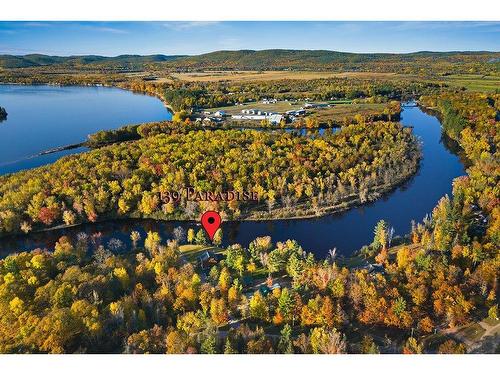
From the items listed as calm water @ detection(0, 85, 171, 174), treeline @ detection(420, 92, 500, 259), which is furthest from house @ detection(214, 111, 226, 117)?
treeline @ detection(420, 92, 500, 259)

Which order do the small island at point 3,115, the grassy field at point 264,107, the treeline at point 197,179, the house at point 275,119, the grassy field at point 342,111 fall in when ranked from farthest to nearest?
1. the grassy field at point 264,107
2. the small island at point 3,115
3. the grassy field at point 342,111
4. the house at point 275,119
5. the treeline at point 197,179

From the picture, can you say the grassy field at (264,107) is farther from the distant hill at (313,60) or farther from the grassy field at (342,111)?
the distant hill at (313,60)

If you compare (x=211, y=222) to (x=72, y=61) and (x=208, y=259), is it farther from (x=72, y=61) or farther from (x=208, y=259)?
(x=72, y=61)

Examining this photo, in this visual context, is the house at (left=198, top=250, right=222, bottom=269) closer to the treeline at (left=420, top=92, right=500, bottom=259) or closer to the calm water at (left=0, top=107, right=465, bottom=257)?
the calm water at (left=0, top=107, right=465, bottom=257)

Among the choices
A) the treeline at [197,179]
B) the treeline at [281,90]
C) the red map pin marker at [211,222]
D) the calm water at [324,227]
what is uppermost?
the treeline at [281,90]

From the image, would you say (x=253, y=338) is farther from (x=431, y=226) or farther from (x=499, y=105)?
(x=499, y=105)

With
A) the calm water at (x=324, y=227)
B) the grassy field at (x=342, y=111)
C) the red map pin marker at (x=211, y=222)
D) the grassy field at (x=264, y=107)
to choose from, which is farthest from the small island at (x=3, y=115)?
the red map pin marker at (x=211, y=222)
